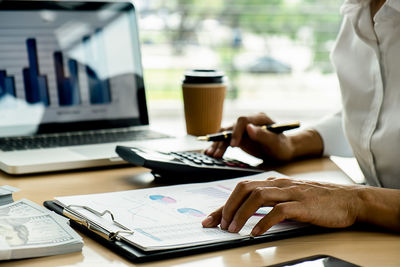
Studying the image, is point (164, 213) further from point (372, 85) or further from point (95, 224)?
point (372, 85)

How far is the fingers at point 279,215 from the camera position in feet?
2.31

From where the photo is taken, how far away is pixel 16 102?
4.23ft

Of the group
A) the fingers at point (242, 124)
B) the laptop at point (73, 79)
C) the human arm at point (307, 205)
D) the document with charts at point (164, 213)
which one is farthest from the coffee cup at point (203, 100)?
the human arm at point (307, 205)

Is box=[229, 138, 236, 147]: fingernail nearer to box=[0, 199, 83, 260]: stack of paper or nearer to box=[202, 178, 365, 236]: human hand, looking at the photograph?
box=[202, 178, 365, 236]: human hand

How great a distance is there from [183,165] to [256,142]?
0.27 m

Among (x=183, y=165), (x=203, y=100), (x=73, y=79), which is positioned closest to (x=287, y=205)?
(x=183, y=165)

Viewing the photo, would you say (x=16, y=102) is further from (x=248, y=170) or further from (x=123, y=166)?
(x=248, y=170)

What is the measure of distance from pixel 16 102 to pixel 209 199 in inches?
24.5

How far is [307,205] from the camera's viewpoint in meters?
0.74

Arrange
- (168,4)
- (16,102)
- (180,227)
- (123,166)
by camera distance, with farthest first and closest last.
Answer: (168,4) → (16,102) → (123,166) → (180,227)

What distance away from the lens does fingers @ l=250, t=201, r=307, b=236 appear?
705mm

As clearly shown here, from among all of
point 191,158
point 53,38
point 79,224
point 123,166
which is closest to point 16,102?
point 53,38

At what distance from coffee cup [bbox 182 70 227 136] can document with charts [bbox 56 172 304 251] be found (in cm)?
43

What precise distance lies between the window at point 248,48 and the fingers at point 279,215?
3561 mm
